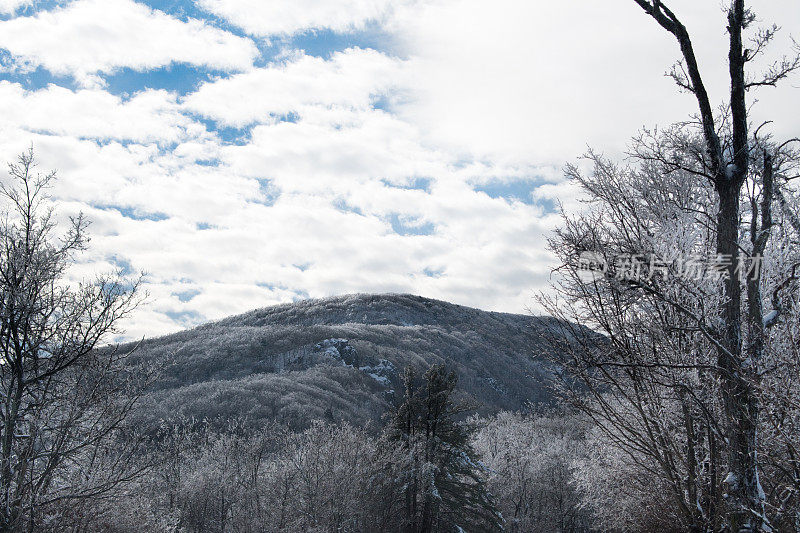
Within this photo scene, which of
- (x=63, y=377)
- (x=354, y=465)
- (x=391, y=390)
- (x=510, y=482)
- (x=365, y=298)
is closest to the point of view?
(x=63, y=377)

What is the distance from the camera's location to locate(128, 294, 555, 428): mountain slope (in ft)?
273

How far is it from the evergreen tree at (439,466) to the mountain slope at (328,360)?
2697 cm

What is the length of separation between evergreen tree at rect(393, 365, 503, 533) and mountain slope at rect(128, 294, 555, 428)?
1062 inches

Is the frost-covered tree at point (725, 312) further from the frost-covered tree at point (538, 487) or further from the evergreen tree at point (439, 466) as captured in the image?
the frost-covered tree at point (538, 487)

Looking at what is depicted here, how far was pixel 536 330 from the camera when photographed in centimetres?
727

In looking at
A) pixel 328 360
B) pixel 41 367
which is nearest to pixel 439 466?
pixel 41 367

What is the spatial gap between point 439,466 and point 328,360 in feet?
275

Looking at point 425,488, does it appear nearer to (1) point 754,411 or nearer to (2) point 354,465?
(2) point 354,465

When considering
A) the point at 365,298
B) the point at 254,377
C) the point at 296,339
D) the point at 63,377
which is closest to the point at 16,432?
the point at 63,377

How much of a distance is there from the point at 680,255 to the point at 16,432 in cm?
1274

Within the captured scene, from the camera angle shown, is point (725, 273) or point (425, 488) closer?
point (725, 273)

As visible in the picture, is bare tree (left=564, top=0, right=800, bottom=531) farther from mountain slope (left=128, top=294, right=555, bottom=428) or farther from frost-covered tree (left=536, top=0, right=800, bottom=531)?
mountain slope (left=128, top=294, right=555, bottom=428)

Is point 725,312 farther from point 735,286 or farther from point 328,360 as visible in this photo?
point 328,360

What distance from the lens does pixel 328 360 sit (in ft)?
370
